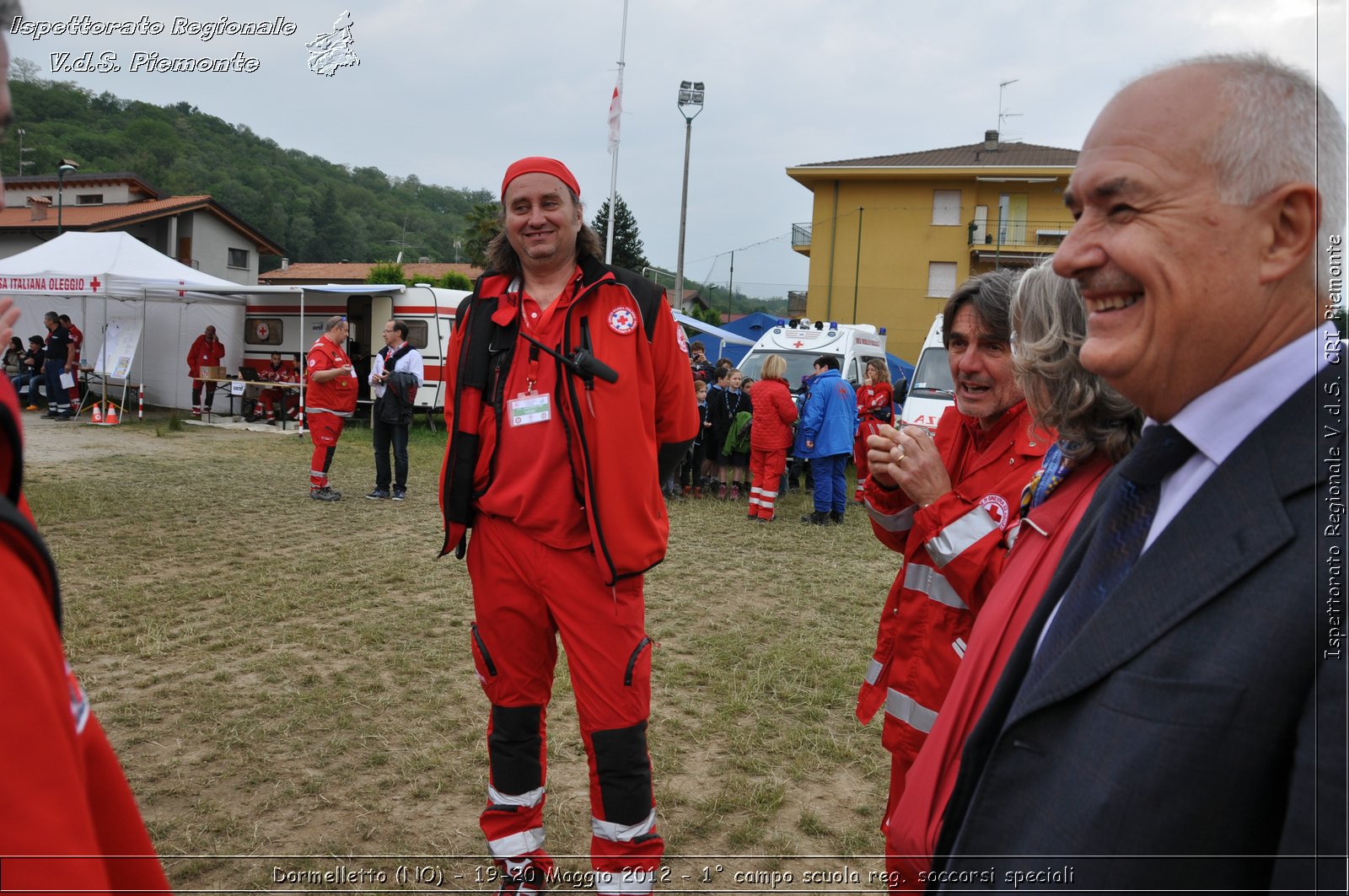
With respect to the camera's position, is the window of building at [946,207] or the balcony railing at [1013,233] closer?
the balcony railing at [1013,233]

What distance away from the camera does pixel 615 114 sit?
65.5 feet

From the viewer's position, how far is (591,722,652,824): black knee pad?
109 inches

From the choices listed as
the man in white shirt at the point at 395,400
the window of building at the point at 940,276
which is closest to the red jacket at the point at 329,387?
the man in white shirt at the point at 395,400

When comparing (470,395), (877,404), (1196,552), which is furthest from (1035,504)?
(877,404)

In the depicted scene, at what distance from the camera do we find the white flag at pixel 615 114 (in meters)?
19.9

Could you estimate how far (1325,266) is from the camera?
101 centimetres

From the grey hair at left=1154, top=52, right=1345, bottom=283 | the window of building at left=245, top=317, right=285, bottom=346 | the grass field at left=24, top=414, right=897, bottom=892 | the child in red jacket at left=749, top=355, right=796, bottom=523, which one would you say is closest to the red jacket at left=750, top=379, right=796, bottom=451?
the child in red jacket at left=749, top=355, right=796, bottom=523

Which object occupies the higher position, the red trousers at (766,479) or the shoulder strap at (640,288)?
the shoulder strap at (640,288)

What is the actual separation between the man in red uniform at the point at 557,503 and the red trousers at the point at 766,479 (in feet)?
26.4

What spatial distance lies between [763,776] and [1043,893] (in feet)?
10.5

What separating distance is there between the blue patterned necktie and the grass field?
244 centimetres

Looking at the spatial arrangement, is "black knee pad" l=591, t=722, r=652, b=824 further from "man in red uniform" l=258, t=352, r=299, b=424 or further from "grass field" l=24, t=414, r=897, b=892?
"man in red uniform" l=258, t=352, r=299, b=424

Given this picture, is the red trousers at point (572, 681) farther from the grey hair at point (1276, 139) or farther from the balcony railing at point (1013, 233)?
the balcony railing at point (1013, 233)

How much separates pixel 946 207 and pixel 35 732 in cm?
3784
